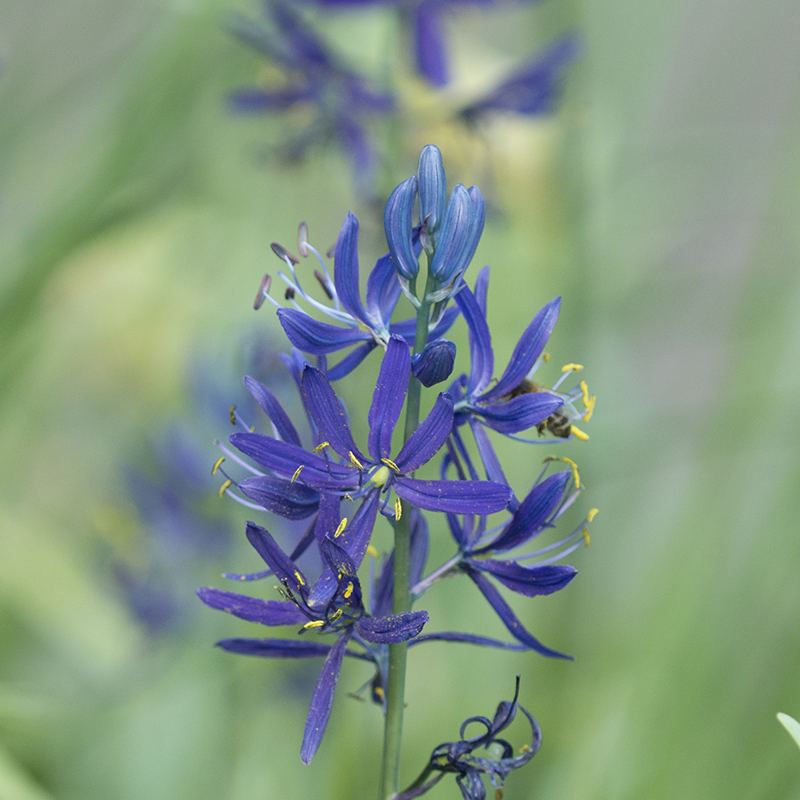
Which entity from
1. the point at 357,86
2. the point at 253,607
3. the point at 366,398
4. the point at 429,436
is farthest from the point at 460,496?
the point at 357,86

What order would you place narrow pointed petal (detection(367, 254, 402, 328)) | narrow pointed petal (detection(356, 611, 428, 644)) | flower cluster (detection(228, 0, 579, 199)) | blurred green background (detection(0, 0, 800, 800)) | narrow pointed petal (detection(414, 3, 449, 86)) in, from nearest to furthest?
narrow pointed petal (detection(356, 611, 428, 644)) → narrow pointed petal (detection(367, 254, 402, 328)) → blurred green background (detection(0, 0, 800, 800)) → flower cluster (detection(228, 0, 579, 199)) → narrow pointed petal (detection(414, 3, 449, 86))

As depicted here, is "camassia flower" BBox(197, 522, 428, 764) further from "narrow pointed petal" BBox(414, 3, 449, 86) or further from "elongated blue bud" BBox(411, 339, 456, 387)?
"narrow pointed petal" BBox(414, 3, 449, 86)

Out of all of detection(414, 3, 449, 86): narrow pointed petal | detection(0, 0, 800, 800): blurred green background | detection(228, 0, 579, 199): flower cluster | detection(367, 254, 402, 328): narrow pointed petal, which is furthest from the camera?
detection(414, 3, 449, 86): narrow pointed petal

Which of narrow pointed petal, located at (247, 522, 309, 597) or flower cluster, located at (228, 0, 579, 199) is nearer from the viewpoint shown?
narrow pointed petal, located at (247, 522, 309, 597)

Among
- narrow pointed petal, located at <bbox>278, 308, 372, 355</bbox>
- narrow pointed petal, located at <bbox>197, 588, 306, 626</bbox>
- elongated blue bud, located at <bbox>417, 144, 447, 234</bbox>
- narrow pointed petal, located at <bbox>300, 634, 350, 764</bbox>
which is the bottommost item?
narrow pointed petal, located at <bbox>300, 634, 350, 764</bbox>

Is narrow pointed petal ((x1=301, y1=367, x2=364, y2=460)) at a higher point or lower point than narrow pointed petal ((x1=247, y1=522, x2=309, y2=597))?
higher

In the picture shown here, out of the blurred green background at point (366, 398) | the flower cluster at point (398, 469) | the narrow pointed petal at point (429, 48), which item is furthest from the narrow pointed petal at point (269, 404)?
the narrow pointed petal at point (429, 48)

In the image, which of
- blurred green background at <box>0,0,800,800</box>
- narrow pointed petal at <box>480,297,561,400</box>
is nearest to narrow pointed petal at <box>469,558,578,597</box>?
narrow pointed petal at <box>480,297,561,400</box>

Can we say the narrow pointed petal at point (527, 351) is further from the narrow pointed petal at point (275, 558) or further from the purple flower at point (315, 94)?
the purple flower at point (315, 94)
